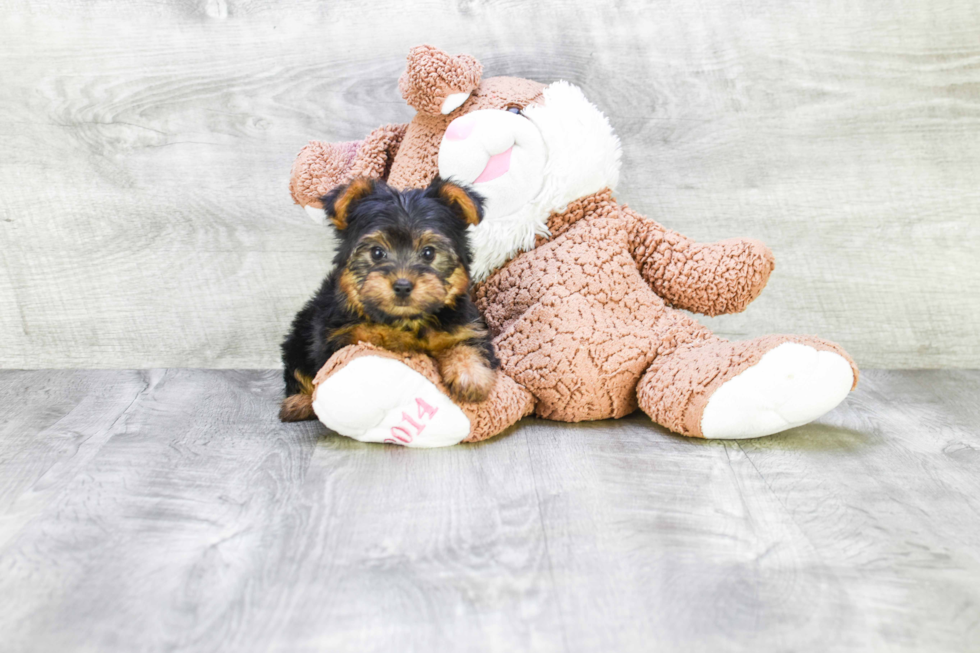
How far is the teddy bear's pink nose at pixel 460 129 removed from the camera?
2201mm

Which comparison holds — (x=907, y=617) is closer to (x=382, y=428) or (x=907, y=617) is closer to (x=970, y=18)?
(x=382, y=428)

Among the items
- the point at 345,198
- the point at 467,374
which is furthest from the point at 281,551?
the point at 345,198

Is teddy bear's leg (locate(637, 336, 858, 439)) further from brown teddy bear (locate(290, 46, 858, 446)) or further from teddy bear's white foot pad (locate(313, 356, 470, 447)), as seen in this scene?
teddy bear's white foot pad (locate(313, 356, 470, 447))

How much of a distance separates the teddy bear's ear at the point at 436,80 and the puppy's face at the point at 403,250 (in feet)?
1.40

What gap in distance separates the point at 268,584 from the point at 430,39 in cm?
197

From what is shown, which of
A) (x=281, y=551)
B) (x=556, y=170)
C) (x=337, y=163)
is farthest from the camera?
(x=337, y=163)

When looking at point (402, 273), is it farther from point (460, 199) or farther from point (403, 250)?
point (460, 199)

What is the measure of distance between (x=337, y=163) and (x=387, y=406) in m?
0.84

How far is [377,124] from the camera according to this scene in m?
2.81

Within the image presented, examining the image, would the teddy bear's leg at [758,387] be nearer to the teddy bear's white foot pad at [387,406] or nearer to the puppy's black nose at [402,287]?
the teddy bear's white foot pad at [387,406]

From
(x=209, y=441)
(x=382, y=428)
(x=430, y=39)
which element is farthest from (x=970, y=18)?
(x=209, y=441)

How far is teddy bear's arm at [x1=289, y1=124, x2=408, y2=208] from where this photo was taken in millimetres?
2379

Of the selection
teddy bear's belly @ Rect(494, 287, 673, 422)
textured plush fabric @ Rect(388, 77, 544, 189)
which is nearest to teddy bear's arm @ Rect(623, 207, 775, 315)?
teddy bear's belly @ Rect(494, 287, 673, 422)

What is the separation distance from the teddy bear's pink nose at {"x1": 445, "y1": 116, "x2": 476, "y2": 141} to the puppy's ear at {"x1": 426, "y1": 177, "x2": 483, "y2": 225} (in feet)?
0.93
